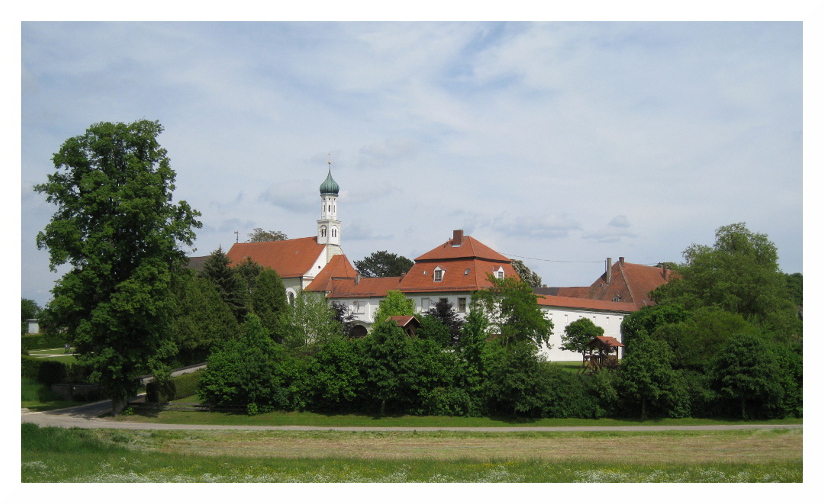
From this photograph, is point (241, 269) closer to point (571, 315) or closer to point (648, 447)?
point (571, 315)

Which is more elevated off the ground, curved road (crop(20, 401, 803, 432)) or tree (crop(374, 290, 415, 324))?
tree (crop(374, 290, 415, 324))

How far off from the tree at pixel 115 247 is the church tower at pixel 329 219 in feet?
155

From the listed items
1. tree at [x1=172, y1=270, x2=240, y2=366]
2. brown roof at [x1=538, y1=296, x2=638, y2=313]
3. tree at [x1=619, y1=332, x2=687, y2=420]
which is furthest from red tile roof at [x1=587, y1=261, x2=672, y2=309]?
tree at [x1=172, y1=270, x2=240, y2=366]

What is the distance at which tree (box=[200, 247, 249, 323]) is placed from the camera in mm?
→ 50750

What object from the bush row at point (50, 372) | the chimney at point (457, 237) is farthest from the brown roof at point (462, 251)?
the bush row at point (50, 372)

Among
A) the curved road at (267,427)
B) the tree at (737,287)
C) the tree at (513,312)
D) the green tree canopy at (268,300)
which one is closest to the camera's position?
the curved road at (267,427)

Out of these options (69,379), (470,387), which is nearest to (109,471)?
(470,387)

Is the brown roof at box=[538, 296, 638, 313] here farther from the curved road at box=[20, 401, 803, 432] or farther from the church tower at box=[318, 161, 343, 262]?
the church tower at box=[318, 161, 343, 262]

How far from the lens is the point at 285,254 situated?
3172 inches

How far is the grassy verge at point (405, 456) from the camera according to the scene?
18.9 metres

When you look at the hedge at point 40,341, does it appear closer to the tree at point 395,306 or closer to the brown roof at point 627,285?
the tree at point 395,306

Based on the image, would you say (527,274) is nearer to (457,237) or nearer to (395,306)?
(457,237)

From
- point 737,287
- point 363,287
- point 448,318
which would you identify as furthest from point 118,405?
point 737,287

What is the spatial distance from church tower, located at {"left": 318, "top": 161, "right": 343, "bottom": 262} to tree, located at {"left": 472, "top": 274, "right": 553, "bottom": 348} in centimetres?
3860
